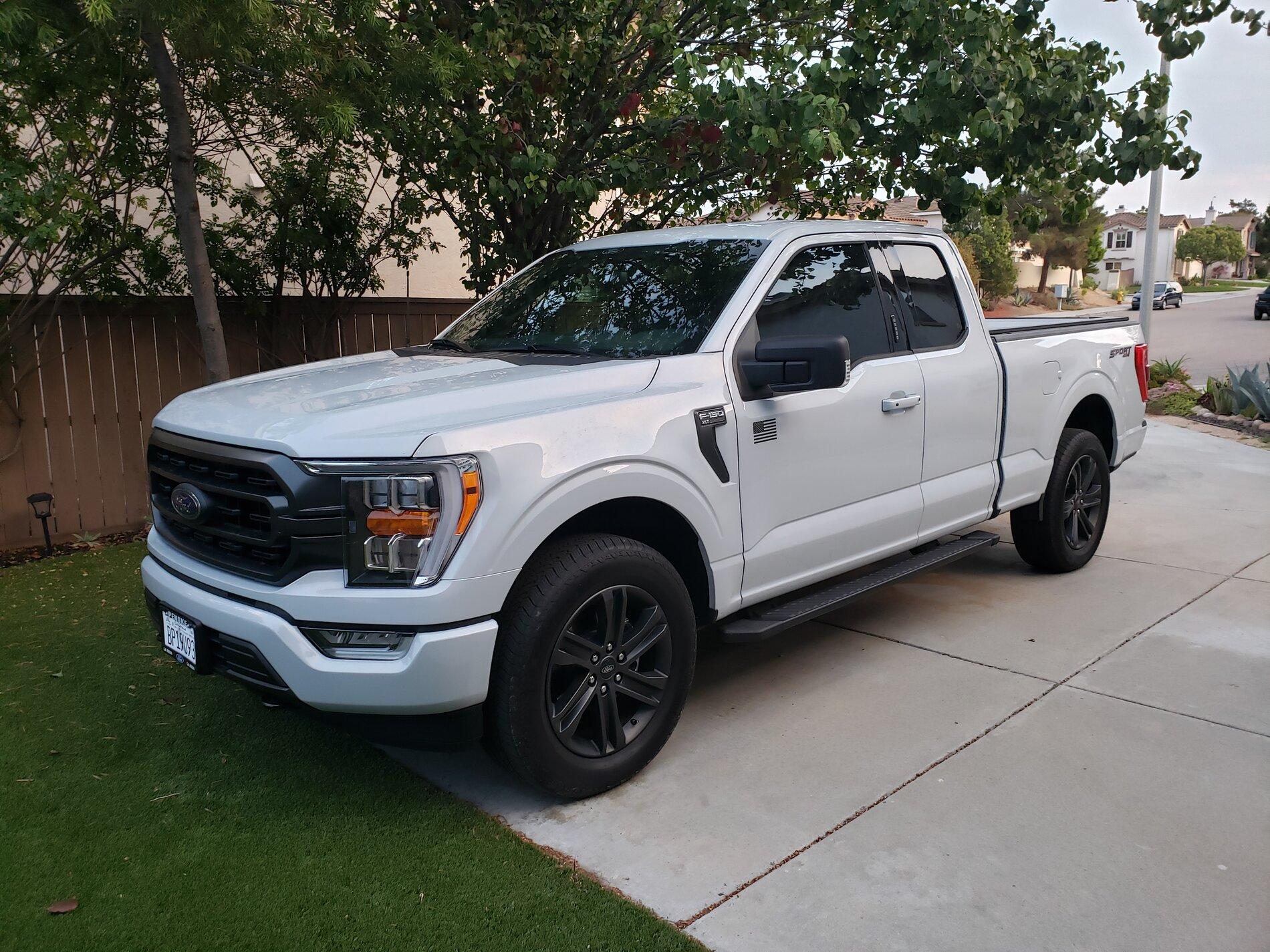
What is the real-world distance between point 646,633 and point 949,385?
217cm

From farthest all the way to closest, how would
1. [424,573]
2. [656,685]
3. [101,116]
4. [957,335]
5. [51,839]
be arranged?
[101,116]
[957,335]
[656,685]
[51,839]
[424,573]

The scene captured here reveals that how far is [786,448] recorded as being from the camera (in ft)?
13.3

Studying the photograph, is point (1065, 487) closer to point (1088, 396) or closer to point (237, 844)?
point (1088, 396)

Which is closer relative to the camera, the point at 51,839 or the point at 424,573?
the point at 424,573

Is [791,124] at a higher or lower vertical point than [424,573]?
higher

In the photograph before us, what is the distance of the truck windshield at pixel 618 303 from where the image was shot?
4.10 m

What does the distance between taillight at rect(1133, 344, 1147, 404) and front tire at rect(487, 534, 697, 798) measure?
13.2 feet

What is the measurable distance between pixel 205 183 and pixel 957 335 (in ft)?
18.6

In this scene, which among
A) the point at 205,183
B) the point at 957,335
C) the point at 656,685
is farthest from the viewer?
the point at 205,183

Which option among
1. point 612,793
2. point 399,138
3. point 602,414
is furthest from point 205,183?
point 612,793

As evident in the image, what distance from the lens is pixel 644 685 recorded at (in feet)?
11.9

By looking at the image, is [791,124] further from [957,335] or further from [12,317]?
[12,317]

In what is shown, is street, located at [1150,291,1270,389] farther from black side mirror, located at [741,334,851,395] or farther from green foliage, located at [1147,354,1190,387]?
black side mirror, located at [741,334,851,395]

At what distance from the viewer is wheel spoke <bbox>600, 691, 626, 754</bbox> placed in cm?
351
